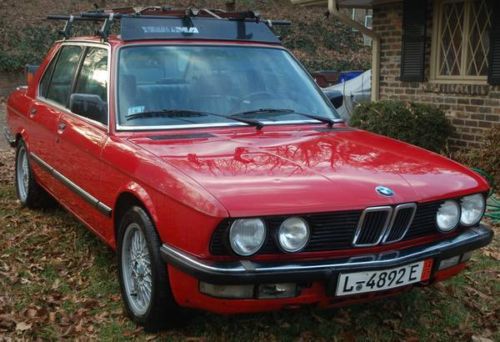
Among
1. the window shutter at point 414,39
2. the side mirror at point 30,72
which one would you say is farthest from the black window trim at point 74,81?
A: the window shutter at point 414,39

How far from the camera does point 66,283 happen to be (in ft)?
14.5

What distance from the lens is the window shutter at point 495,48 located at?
819 cm

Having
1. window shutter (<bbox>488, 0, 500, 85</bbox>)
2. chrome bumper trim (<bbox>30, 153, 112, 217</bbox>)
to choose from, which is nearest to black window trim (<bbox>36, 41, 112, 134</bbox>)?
chrome bumper trim (<bbox>30, 153, 112, 217</bbox>)

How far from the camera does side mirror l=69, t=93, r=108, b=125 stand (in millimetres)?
4051

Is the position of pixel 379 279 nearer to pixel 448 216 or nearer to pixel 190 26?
pixel 448 216

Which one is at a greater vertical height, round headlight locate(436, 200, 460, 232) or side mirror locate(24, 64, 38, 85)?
side mirror locate(24, 64, 38, 85)

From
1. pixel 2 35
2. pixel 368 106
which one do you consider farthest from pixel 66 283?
pixel 2 35

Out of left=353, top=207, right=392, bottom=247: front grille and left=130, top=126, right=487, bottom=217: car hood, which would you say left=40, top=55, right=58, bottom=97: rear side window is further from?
left=353, top=207, right=392, bottom=247: front grille

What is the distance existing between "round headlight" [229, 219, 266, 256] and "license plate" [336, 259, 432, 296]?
17.4 inches

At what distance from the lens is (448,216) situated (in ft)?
10.9

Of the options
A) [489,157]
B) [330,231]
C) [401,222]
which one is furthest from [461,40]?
[330,231]

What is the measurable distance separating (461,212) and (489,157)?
4376 mm

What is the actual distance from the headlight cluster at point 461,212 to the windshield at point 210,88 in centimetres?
128

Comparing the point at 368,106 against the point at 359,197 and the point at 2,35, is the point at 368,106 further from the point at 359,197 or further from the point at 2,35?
the point at 2,35
